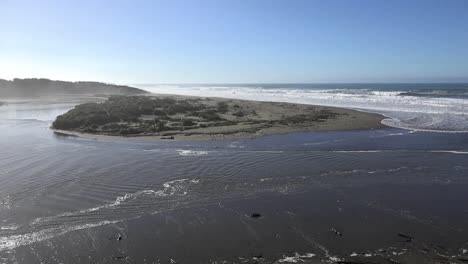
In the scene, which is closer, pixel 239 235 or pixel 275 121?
pixel 239 235

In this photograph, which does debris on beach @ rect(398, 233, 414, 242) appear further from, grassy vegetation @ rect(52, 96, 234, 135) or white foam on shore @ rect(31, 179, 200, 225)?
grassy vegetation @ rect(52, 96, 234, 135)

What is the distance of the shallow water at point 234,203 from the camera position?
8383 mm

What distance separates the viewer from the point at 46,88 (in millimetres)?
84812

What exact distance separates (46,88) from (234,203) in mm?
84900

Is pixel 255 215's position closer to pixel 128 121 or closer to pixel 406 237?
pixel 406 237

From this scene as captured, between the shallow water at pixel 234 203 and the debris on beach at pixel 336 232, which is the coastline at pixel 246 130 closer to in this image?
the shallow water at pixel 234 203

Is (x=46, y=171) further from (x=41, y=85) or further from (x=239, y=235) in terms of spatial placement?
(x=41, y=85)

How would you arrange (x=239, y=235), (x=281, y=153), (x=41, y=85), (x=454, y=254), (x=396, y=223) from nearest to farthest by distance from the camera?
(x=454, y=254) < (x=239, y=235) < (x=396, y=223) < (x=281, y=153) < (x=41, y=85)

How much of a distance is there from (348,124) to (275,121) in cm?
518

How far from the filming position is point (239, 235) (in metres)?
9.08

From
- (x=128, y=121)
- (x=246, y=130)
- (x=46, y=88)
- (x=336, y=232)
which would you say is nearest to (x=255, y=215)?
(x=336, y=232)

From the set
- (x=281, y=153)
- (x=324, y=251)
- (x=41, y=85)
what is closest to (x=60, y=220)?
(x=324, y=251)

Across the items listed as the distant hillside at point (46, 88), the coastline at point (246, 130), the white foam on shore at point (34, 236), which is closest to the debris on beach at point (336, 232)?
the white foam on shore at point (34, 236)

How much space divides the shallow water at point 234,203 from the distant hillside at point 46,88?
2627 inches
